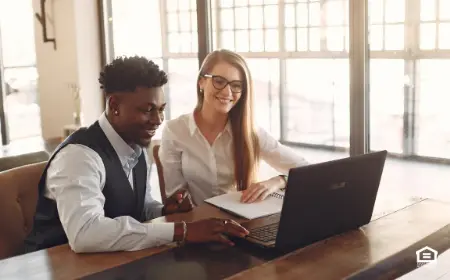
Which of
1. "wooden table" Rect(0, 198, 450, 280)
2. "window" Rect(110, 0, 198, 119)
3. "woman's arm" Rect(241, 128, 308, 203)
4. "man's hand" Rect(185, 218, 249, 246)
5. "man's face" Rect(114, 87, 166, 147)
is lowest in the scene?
"wooden table" Rect(0, 198, 450, 280)

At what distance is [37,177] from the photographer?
1.92 meters

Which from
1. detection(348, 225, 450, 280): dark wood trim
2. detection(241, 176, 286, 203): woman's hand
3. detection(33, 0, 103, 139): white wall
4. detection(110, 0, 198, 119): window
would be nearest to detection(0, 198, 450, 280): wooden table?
detection(348, 225, 450, 280): dark wood trim

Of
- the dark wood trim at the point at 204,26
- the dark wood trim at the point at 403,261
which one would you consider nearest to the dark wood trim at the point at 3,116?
the dark wood trim at the point at 204,26

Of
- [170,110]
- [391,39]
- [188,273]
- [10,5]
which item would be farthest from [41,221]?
[10,5]

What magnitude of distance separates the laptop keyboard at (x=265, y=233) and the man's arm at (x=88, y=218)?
24 cm

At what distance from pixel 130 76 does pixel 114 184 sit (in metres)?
0.33

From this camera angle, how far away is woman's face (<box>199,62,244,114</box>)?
7.47 feet

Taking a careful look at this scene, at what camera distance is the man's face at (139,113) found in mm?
1676

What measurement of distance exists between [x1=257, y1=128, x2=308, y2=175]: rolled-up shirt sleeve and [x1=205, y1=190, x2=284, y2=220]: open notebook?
370 mm

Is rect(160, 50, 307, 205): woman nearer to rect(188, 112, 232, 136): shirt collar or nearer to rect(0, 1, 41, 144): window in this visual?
rect(188, 112, 232, 136): shirt collar

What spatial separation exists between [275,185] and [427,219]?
1.79 feet

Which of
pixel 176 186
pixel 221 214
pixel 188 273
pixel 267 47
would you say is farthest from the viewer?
pixel 267 47

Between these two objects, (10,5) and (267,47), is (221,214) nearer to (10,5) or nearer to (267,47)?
(267,47)

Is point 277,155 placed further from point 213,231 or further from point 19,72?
point 19,72
